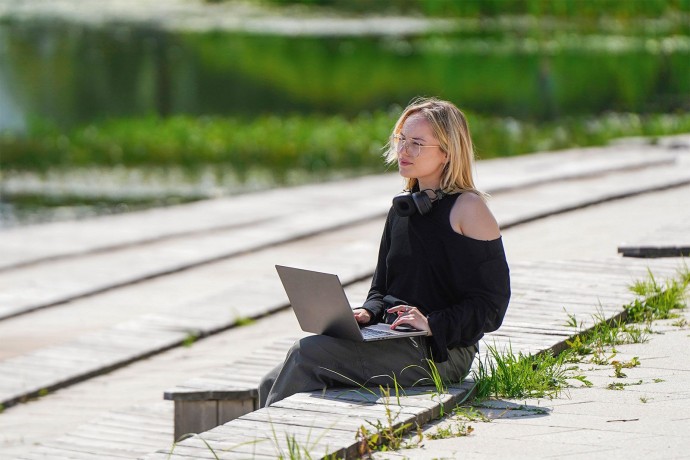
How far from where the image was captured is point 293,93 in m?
29.6

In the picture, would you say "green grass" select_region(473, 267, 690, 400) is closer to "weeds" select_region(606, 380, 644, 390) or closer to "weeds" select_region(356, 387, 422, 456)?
"weeds" select_region(606, 380, 644, 390)

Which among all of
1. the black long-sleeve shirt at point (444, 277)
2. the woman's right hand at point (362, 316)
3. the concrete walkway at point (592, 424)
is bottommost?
the concrete walkway at point (592, 424)

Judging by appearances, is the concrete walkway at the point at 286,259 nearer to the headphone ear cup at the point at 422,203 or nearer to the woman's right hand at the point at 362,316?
the woman's right hand at the point at 362,316

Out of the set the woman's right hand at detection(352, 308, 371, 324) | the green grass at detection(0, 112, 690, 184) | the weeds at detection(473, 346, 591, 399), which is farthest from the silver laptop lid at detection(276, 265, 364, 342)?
the green grass at detection(0, 112, 690, 184)

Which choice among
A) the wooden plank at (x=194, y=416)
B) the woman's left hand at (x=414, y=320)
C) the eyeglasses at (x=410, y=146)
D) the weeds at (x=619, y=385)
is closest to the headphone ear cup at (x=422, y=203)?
the eyeglasses at (x=410, y=146)

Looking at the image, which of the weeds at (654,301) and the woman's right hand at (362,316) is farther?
the weeds at (654,301)

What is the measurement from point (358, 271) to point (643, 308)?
3147 millimetres

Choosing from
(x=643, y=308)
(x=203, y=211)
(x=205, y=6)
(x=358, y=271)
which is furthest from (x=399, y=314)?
(x=205, y=6)

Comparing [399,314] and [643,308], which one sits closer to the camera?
[399,314]

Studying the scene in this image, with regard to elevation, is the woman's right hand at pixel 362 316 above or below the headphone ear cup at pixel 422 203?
below

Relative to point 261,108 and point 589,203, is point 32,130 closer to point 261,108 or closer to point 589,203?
point 261,108

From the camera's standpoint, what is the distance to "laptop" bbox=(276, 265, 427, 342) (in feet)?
13.5

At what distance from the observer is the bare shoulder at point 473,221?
4.32 meters

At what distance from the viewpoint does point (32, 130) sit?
74.1ft
